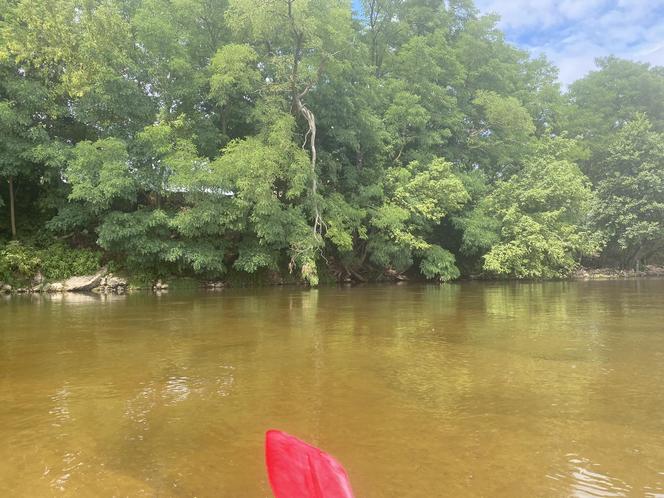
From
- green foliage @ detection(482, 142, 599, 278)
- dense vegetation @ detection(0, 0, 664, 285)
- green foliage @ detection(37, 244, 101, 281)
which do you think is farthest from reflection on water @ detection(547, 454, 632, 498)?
green foliage @ detection(482, 142, 599, 278)

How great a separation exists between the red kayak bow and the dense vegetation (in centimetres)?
1450

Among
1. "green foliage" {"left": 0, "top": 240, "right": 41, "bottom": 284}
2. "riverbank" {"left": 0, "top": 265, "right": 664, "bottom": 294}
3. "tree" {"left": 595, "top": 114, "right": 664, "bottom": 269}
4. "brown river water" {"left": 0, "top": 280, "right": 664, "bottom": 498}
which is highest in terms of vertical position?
"tree" {"left": 595, "top": 114, "right": 664, "bottom": 269}

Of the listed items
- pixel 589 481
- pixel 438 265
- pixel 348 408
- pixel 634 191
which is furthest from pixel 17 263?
pixel 634 191

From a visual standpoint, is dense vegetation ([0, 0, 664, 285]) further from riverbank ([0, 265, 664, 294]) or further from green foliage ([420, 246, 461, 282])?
riverbank ([0, 265, 664, 294])

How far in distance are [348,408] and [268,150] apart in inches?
523

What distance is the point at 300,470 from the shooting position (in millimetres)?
724

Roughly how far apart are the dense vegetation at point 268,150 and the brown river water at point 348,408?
9752 millimetres

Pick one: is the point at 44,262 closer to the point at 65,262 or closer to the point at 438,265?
the point at 65,262

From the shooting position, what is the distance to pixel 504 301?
10734 mm

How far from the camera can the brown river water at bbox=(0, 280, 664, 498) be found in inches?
85.0

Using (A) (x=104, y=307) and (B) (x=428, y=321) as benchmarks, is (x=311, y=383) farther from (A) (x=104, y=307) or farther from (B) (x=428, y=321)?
(A) (x=104, y=307)

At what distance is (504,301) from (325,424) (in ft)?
28.9

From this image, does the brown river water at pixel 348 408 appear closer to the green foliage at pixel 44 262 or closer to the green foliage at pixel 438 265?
the green foliage at pixel 44 262

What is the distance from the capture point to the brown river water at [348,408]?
7.09ft
